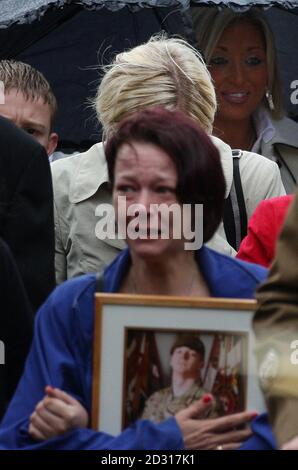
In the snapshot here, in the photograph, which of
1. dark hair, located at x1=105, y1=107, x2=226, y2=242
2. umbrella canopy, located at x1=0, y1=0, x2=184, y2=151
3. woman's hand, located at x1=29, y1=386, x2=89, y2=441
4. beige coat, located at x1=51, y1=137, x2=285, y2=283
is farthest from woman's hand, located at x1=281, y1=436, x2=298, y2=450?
umbrella canopy, located at x1=0, y1=0, x2=184, y2=151

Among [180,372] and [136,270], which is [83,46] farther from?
[180,372]

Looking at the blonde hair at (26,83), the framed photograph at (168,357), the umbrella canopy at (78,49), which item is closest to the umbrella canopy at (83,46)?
the umbrella canopy at (78,49)

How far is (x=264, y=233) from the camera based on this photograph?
16.0ft

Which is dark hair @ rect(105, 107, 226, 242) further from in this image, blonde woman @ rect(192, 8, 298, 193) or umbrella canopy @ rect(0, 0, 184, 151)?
umbrella canopy @ rect(0, 0, 184, 151)

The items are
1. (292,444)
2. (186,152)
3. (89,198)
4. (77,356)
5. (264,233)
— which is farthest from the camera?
(89,198)

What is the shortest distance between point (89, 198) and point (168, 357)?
64.9 inches

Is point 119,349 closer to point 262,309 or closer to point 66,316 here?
point 66,316

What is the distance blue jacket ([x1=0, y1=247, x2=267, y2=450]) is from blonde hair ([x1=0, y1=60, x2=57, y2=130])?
7.47 ft

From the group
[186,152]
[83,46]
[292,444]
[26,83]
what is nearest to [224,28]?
[83,46]

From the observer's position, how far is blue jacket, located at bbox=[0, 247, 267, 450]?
146 inches

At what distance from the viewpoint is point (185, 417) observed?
371 cm

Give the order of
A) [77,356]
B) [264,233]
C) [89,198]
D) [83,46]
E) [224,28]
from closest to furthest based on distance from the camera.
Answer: [77,356] < [264,233] < [89,198] < [224,28] < [83,46]

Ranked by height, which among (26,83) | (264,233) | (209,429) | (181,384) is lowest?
(209,429)

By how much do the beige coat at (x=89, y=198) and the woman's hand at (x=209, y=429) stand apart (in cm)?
153
